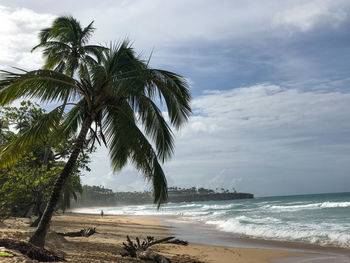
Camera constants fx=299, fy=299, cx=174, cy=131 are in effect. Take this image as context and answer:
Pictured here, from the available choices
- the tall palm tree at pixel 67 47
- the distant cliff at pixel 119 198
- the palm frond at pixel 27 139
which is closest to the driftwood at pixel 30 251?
the palm frond at pixel 27 139

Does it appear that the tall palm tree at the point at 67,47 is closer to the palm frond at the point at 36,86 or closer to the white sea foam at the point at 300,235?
the palm frond at the point at 36,86

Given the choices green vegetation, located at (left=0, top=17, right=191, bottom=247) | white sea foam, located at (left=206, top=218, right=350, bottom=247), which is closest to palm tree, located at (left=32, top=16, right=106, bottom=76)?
green vegetation, located at (left=0, top=17, right=191, bottom=247)

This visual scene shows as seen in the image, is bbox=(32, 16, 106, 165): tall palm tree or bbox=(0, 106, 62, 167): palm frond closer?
bbox=(0, 106, 62, 167): palm frond

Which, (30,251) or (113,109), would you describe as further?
(113,109)

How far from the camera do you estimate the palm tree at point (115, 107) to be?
736 cm

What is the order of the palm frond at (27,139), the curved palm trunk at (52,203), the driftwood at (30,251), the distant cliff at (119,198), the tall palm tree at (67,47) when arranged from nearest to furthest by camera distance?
the driftwood at (30,251) → the curved palm trunk at (52,203) → the palm frond at (27,139) → the tall palm tree at (67,47) → the distant cliff at (119,198)

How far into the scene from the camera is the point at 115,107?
26.6 ft

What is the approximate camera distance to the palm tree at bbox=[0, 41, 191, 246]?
24.1ft

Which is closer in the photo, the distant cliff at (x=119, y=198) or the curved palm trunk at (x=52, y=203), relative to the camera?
the curved palm trunk at (x=52, y=203)

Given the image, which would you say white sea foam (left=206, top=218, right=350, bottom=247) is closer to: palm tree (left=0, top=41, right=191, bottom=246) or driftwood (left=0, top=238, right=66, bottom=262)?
palm tree (left=0, top=41, right=191, bottom=246)

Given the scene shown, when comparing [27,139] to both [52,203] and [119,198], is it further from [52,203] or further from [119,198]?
[119,198]

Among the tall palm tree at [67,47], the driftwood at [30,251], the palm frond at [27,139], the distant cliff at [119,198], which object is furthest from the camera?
the distant cliff at [119,198]

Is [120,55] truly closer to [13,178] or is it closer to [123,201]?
[13,178]

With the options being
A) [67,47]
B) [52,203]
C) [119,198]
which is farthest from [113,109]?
[119,198]
